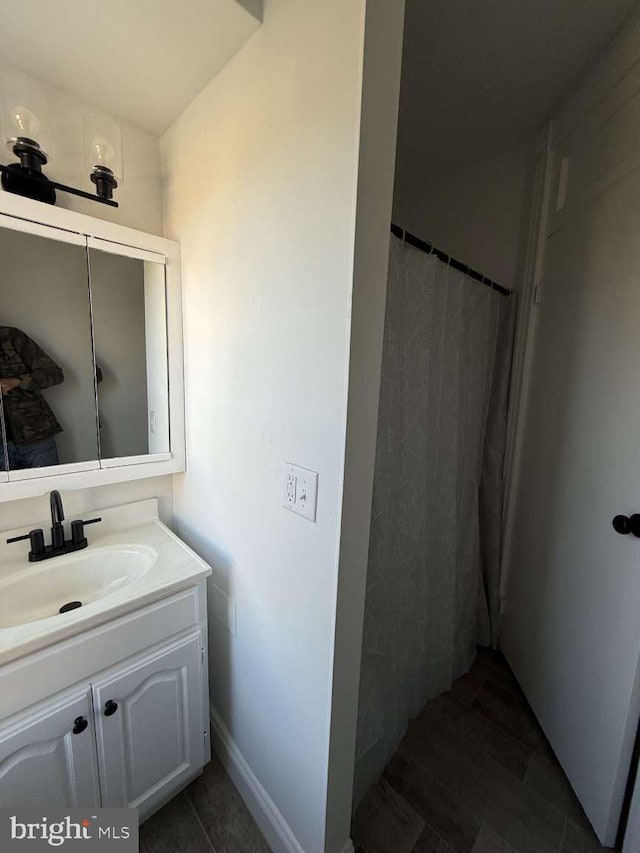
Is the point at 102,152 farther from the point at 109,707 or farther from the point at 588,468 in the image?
the point at 588,468

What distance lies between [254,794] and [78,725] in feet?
2.09

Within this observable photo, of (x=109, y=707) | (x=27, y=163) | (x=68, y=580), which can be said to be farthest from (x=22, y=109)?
(x=109, y=707)

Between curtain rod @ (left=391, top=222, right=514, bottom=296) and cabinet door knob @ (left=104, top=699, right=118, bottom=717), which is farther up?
curtain rod @ (left=391, top=222, right=514, bottom=296)

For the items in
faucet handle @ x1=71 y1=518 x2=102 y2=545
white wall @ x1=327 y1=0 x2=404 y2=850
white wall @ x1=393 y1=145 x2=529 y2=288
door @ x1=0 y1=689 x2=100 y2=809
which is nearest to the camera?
white wall @ x1=327 y1=0 x2=404 y2=850

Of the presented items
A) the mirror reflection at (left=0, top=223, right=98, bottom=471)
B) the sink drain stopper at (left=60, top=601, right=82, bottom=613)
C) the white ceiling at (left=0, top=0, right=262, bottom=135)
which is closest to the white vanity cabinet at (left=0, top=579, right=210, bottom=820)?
the sink drain stopper at (left=60, top=601, right=82, bottom=613)

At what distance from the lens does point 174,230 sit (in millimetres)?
1300

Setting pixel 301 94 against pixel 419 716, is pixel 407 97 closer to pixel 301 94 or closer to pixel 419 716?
pixel 301 94

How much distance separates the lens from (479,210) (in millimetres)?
1802

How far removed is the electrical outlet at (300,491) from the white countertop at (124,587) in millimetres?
434

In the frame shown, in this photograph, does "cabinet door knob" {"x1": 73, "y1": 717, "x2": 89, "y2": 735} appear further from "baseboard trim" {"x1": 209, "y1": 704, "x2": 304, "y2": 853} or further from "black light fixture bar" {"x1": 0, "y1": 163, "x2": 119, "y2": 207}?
"black light fixture bar" {"x1": 0, "y1": 163, "x2": 119, "y2": 207}

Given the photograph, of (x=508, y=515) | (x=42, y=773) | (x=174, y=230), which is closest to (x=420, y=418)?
(x=508, y=515)

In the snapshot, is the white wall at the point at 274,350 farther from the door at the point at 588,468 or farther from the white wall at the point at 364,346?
the door at the point at 588,468

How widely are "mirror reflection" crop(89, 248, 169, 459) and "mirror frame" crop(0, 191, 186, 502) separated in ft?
0.08

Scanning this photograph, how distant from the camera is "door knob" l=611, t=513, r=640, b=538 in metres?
1.00
